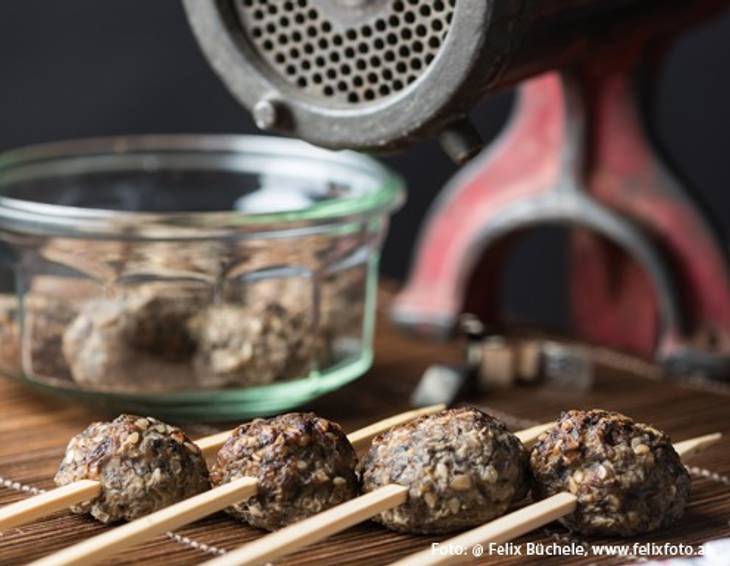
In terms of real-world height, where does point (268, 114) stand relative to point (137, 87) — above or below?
above

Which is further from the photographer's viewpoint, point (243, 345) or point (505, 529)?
point (243, 345)

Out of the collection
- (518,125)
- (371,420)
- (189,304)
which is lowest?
(371,420)

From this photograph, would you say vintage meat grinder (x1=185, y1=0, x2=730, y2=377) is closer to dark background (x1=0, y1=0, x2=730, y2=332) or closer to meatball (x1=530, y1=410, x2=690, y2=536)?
meatball (x1=530, y1=410, x2=690, y2=536)

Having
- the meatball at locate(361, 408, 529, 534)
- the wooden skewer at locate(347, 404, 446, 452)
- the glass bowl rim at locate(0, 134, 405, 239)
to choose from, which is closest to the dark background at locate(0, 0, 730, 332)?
the glass bowl rim at locate(0, 134, 405, 239)

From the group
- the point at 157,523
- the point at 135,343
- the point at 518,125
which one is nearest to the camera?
the point at 157,523

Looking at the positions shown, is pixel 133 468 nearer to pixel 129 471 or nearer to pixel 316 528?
pixel 129 471

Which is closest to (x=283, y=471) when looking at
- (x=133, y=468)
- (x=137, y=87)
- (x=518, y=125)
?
(x=133, y=468)
